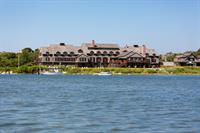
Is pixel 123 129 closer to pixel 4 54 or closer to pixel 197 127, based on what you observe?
pixel 197 127

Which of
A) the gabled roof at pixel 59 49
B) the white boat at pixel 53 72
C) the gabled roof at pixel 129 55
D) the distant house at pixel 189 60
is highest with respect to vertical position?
the gabled roof at pixel 59 49

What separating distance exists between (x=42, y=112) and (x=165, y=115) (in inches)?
269

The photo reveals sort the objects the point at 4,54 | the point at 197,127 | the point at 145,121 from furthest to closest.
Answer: the point at 4,54 → the point at 145,121 → the point at 197,127

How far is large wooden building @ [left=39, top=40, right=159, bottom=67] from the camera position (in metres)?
149

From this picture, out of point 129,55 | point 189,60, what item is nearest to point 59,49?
point 129,55

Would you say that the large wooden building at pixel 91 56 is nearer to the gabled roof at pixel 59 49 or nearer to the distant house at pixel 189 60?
the gabled roof at pixel 59 49

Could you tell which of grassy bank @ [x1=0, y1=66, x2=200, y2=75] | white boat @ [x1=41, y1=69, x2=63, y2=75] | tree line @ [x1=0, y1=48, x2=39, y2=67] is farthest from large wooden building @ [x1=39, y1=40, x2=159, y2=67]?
tree line @ [x1=0, y1=48, x2=39, y2=67]

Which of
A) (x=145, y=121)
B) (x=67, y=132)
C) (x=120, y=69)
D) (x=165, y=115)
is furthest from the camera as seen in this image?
(x=120, y=69)

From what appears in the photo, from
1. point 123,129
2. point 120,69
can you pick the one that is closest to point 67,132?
point 123,129

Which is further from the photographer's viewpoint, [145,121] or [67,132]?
[145,121]

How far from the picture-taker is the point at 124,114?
27.8m

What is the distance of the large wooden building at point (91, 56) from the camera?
14938cm

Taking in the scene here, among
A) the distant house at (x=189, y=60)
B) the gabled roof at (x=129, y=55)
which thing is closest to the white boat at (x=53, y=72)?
the gabled roof at (x=129, y=55)

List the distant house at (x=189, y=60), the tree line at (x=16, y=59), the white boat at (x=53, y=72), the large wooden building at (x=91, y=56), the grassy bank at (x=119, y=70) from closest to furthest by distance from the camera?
the white boat at (x=53, y=72) < the grassy bank at (x=119, y=70) < the large wooden building at (x=91, y=56) < the distant house at (x=189, y=60) < the tree line at (x=16, y=59)
